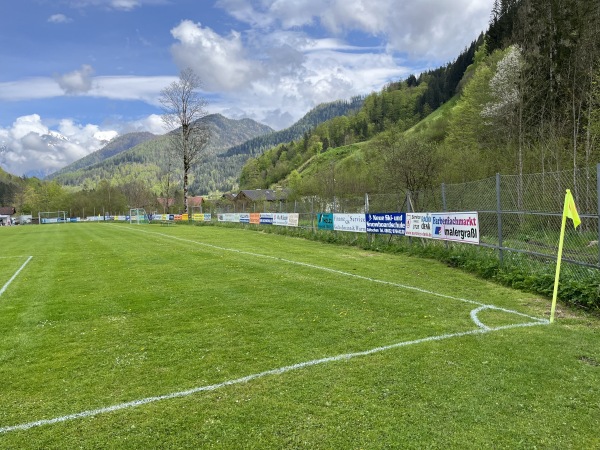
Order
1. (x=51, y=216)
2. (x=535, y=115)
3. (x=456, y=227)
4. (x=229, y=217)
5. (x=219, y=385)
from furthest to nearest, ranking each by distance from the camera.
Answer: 1. (x=51, y=216)
2. (x=229, y=217)
3. (x=535, y=115)
4. (x=456, y=227)
5. (x=219, y=385)

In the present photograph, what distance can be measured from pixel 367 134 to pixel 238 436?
14209 cm

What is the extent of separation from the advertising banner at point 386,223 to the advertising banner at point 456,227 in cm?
203

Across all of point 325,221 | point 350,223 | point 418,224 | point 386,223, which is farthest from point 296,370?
point 325,221

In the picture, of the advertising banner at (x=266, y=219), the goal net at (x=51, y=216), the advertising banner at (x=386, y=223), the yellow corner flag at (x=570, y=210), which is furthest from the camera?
the goal net at (x=51, y=216)

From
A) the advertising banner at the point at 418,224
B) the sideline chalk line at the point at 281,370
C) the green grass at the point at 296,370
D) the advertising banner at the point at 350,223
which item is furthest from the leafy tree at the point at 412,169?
the sideline chalk line at the point at 281,370

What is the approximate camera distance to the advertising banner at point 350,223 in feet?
59.5

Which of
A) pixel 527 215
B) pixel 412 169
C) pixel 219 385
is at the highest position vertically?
pixel 412 169

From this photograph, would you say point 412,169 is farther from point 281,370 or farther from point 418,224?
point 281,370

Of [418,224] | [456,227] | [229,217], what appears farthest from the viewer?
[229,217]

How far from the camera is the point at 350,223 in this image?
1917cm

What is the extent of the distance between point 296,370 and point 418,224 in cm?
1077

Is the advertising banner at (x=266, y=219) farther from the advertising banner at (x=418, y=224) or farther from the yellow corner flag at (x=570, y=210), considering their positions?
the yellow corner flag at (x=570, y=210)

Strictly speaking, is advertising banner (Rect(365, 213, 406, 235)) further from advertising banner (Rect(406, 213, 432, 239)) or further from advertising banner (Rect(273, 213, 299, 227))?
advertising banner (Rect(273, 213, 299, 227))

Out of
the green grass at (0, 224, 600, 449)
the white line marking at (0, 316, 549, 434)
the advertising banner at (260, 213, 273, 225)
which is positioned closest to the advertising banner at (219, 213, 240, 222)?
the advertising banner at (260, 213, 273, 225)
